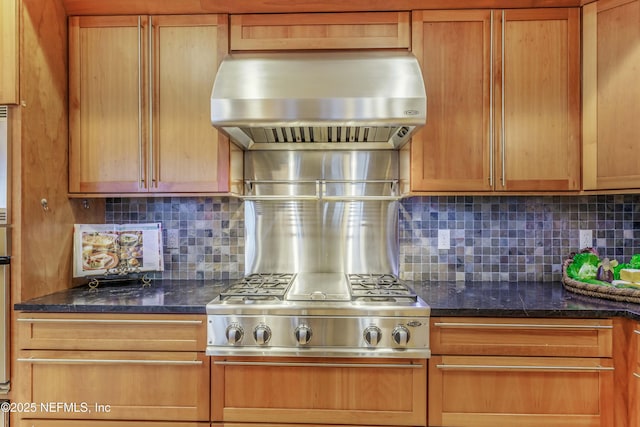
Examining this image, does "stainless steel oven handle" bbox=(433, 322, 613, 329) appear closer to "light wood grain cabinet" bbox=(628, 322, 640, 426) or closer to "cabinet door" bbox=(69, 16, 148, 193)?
"light wood grain cabinet" bbox=(628, 322, 640, 426)

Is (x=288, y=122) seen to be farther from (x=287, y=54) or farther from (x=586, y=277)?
(x=586, y=277)

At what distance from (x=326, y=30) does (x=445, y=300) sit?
4.67 ft

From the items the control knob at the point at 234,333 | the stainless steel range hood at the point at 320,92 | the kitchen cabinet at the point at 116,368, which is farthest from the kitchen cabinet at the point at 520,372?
the kitchen cabinet at the point at 116,368

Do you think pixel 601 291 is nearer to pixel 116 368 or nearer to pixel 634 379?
pixel 634 379

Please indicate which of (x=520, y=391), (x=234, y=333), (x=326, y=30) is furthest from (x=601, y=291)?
(x=326, y=30)

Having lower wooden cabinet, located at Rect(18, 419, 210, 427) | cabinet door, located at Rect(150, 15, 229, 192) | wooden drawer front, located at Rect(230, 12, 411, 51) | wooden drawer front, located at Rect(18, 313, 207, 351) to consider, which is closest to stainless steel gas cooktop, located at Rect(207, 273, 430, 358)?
wooden drawer front, located at Rect(18, 313, 207, 351)

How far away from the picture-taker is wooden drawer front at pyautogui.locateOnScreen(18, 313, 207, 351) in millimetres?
1603

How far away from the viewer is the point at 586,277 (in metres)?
1.85

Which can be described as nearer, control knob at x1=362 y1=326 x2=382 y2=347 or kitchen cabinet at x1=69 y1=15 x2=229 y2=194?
control knob at x1=362 y1=326 x2=382 y2=347

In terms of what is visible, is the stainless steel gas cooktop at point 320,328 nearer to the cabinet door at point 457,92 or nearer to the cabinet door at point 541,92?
the cabinet door at point 457,92

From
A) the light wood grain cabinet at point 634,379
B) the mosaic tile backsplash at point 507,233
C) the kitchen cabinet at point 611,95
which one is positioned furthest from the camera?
the mosaic tile backsplash at point 507,233

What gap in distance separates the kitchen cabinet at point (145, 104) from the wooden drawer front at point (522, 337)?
1.26 metres

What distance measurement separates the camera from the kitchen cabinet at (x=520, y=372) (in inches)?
60.0

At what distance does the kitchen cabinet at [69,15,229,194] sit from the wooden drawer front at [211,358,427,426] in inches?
35.8
